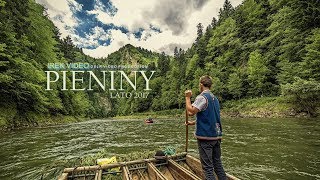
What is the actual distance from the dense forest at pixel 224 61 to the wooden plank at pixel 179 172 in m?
21.3

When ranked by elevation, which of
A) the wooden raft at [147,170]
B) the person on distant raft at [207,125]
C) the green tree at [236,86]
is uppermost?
the green tree at [236,86]

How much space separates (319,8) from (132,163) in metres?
40.4

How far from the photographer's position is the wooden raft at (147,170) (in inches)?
284

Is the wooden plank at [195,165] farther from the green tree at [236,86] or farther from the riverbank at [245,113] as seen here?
the green tree at [236,86]

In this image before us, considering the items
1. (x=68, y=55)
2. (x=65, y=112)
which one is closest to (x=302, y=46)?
(x=65, y=112)

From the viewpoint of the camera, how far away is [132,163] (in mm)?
8219

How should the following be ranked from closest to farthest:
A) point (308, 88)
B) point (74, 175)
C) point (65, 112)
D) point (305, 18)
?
1. point (74, 175)
2. point (308, 88)
3. point (305, 18)
4. point (65, 112)

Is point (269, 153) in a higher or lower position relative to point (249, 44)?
lower

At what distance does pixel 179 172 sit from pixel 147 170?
155 cm

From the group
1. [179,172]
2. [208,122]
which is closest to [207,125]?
[208,122]

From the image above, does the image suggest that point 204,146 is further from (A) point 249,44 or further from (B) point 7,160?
(A) point 249,44

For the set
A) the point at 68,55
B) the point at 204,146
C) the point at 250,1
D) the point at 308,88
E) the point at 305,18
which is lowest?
the point at 204,146

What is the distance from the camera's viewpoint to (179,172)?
724cm

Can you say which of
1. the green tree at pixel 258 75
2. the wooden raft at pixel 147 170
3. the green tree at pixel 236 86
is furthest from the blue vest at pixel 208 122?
the green tree at pixel 236 86
